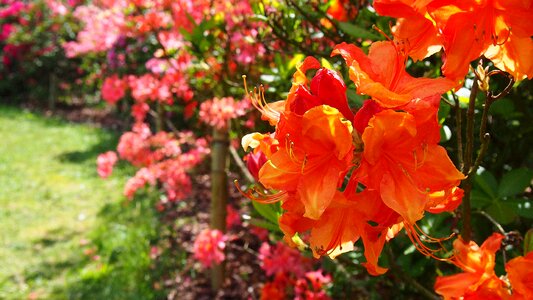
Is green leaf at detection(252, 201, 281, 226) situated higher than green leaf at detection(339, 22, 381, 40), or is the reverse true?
green leaf at detection(339, 22, 381, 40)

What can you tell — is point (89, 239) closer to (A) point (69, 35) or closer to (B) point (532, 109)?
(B) point (532, 109)


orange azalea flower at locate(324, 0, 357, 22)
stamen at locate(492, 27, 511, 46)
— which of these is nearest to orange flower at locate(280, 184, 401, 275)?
stamen at locate(492, 27, 511, 46)

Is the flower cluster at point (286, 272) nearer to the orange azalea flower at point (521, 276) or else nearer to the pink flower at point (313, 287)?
the pink flower at point (313, 287)

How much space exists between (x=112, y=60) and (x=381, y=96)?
6516mm

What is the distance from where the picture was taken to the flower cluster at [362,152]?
0.67 metres

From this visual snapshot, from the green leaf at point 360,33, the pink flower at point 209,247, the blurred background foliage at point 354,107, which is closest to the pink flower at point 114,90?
the blurred background foliage at point 354,107

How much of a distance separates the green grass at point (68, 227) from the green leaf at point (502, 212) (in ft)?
7.70

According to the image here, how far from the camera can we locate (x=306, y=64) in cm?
81

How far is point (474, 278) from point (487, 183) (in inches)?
18.3

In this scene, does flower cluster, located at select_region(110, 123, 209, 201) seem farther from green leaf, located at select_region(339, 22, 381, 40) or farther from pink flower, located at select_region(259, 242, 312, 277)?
green leaf, located at select_region(339, 22, 381, 40)

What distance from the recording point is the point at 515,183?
4.27ft

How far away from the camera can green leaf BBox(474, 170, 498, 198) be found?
4.23ft

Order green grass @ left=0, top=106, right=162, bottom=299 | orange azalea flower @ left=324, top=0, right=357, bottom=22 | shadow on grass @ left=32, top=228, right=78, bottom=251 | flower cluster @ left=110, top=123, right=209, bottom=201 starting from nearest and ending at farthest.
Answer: orange azalea flower @ left=324, top=0, right=357, bottom=22 → flower cluster @ left=110, top=123, right=209, bottom=201 → green grass @ left=0, top=106, right=162, bottom=299 → shadow on grass @ left=32, top=228, right=78, bottom=251

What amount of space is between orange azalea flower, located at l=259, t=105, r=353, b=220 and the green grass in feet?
8.81
